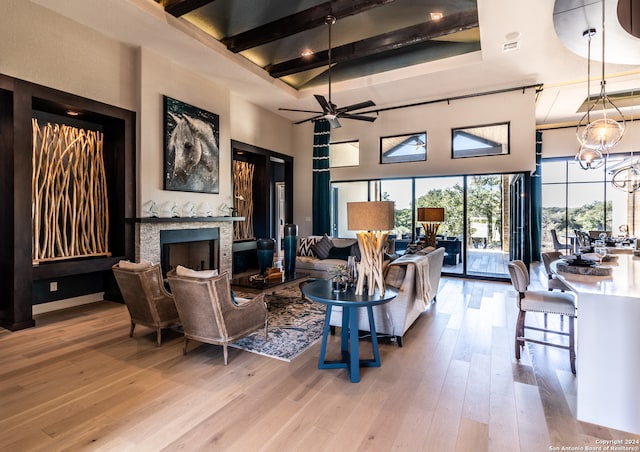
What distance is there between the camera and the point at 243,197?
26.2 ft

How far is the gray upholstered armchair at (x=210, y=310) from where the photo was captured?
287 centimetres

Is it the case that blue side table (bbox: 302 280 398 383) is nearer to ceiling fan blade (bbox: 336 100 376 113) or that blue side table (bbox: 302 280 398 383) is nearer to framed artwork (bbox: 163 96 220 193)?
ceiling fan blade (bbox: 336 100 376 113)

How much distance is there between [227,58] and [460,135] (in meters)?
5.06

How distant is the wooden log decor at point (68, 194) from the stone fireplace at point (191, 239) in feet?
2.18

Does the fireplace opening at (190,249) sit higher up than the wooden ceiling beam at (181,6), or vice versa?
the wooden ceiling beam at (181,6)

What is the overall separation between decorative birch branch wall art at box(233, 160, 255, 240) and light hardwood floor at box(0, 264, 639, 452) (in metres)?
4.33

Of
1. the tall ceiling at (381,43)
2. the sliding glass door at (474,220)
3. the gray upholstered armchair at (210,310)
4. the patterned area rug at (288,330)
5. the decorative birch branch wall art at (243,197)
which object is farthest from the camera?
the decorative birch branch wall art at (243,197)

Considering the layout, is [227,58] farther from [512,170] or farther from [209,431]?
[512,170]

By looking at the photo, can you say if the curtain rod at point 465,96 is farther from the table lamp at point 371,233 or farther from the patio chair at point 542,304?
the patio chair at point 542,304

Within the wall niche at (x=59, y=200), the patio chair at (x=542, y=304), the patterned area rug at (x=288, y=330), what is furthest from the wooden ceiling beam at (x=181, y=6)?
the patio chair at (x=542, y=304)

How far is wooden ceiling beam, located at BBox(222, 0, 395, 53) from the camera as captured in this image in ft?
14.7

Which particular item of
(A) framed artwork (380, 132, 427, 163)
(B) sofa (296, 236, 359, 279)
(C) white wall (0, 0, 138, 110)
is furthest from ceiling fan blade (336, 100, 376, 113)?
(C) white wall (0, 0, 138, 110)

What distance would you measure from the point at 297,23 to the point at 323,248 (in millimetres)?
3873

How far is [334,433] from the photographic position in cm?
204
